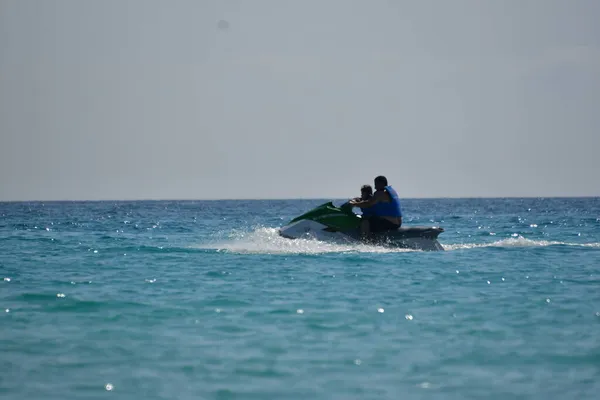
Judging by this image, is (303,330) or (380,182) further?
Answer: (380,182)

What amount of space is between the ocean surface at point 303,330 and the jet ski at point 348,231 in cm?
163

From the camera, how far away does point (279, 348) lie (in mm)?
7969

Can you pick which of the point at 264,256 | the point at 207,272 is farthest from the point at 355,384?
the point at 264,256

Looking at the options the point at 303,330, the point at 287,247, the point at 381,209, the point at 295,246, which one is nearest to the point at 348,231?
the point at 381,209

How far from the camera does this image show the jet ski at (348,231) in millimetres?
17641

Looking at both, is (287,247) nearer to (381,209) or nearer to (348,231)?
(348,231)

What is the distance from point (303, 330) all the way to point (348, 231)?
30.1ft

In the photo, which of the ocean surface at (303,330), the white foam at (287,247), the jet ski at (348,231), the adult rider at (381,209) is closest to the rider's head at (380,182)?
the adult rider at (381,209)

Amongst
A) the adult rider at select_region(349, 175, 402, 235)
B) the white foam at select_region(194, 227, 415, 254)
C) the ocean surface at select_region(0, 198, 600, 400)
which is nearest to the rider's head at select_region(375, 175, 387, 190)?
the adult rider at select_region(349, 175, 402, 235)

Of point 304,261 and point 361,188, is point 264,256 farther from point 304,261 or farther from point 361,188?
point 361,188

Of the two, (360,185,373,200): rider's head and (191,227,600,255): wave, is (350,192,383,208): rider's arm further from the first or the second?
(191,227,600,255): wave

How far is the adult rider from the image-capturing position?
17.1 m

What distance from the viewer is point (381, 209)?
56.5 ft

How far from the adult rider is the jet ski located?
0.17 m
